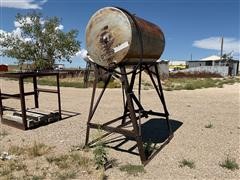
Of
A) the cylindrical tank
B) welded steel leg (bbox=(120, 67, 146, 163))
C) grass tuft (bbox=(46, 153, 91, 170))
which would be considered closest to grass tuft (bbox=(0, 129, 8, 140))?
grass tuft (bbox=(46, 153, 91, 170))

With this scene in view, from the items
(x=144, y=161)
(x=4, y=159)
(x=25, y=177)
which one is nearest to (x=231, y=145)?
(x=144, y=161)

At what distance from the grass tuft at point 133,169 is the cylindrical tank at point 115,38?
1887 millimetres

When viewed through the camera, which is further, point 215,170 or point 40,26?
point 40,26

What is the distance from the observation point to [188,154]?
5379 millimetres

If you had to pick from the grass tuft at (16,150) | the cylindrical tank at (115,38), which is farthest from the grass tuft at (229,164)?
the grass tuft at (16,150)

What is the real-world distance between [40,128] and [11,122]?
91cm

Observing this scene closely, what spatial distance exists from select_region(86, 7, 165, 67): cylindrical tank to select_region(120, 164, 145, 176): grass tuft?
1887mm

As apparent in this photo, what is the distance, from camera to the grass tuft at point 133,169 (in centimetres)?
451

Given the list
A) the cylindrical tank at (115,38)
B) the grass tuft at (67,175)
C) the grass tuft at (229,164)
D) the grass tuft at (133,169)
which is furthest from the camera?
the cylindrical tank at (115,38)

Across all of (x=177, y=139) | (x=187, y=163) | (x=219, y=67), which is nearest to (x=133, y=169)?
(x=187, y=163)

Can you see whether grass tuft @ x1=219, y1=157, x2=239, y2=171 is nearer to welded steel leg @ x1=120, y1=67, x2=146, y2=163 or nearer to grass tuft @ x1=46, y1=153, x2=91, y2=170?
welded steel leg @ x1=120, y1=67, x2=146, y2=163

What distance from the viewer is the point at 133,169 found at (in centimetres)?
462

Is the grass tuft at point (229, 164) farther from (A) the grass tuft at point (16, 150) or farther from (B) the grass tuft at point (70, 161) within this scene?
(A) the grass tuft at point (16, 150)

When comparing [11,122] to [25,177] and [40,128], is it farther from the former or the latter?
[25,177]
